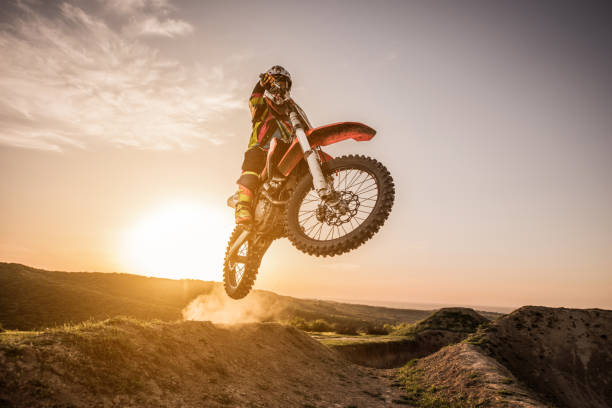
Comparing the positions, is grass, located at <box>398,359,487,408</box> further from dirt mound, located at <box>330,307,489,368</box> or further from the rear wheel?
the rear wheel

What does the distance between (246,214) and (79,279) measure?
63683mm

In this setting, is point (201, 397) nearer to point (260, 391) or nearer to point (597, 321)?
point (260, 391)

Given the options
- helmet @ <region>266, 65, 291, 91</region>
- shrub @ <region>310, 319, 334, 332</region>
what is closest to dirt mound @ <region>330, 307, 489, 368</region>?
shrub @ <region>310, 319, 334, 332</region>

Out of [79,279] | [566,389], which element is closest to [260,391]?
[566,389]

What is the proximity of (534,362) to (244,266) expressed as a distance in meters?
19.8

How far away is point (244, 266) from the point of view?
7.50 meters

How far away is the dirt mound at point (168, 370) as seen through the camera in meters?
5.03

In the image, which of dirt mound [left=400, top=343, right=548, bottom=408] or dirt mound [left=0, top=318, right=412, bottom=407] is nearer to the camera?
dirt mound [left=0, top=318, right=412, bottom=407]

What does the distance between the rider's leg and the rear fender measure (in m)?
1.42

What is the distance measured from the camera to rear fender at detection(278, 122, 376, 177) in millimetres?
5508

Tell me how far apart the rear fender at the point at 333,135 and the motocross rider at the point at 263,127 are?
2.06 ft

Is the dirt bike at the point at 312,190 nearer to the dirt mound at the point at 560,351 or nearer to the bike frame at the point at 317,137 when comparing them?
the bike frame at the point at 317,137

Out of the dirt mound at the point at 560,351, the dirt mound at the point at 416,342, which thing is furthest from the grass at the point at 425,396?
the dirt mound at the point at 560,351

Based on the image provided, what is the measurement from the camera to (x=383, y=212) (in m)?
4.90
